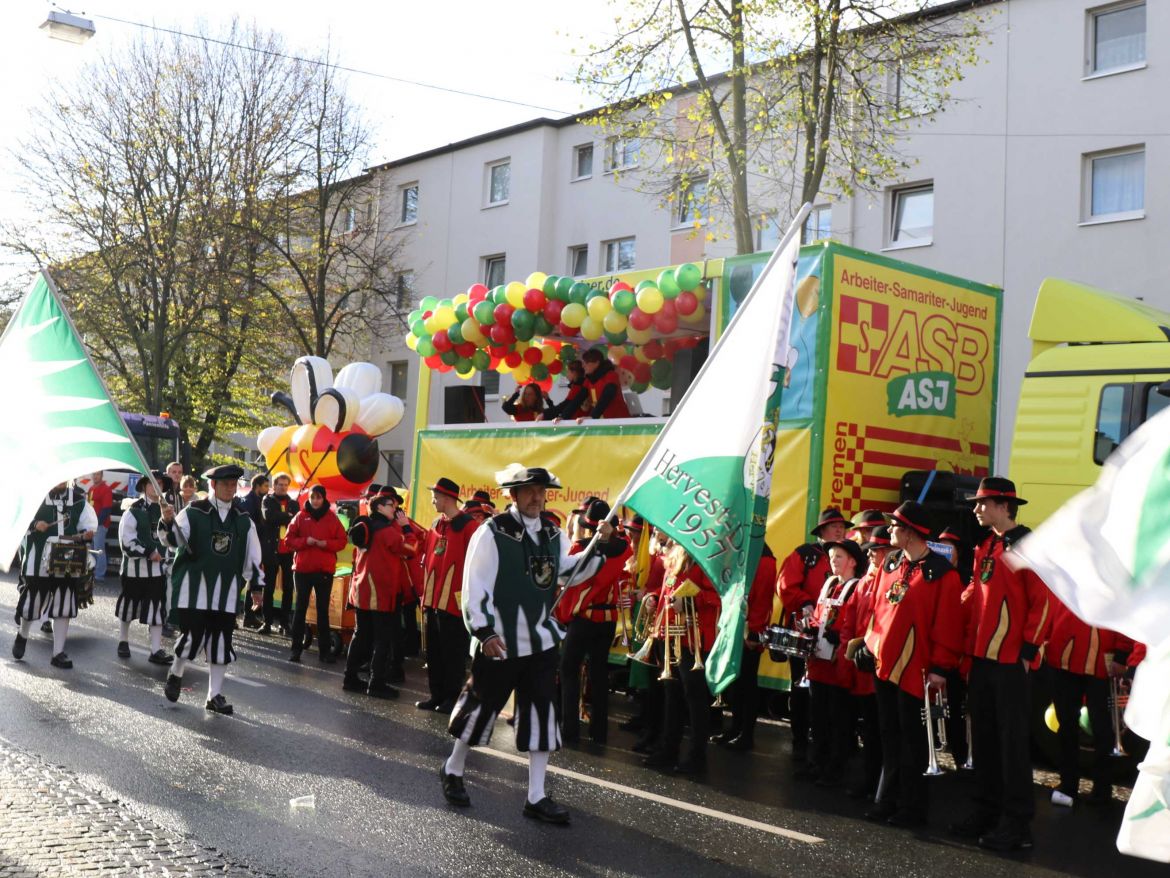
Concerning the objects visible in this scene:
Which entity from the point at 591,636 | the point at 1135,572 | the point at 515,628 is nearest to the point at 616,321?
the point at 591,636

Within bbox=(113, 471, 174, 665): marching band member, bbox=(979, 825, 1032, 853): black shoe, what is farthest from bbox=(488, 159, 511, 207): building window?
bbox=(979, 825, 1032, 853): black shoe

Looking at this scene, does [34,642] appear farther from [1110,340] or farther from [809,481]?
[1110,340]

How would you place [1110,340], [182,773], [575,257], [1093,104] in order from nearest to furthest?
1. [182,773]
2. [1110,340]
3. [1093,104]
4. [575,257]

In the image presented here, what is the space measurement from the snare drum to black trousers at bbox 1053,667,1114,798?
1.55m

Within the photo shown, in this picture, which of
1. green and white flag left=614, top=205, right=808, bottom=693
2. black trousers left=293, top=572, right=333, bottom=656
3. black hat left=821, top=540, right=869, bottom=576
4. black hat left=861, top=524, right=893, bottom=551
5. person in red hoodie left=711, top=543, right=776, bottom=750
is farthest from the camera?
black trousers left=293, top=572, right=333, bottom=656

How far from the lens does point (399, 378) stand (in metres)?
37.6

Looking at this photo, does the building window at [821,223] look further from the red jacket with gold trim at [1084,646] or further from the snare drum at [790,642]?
the red jacket with gold trim at [1084,646]

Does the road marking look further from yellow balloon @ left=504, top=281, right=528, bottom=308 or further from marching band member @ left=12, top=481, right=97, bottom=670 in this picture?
yellow balloon @ left=504, top=281, right=528, bottom=308

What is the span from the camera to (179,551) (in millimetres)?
10055

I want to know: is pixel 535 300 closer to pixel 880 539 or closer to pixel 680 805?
pixel 880 539

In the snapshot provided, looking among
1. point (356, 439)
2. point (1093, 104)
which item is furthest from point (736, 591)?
point (1093, 104)

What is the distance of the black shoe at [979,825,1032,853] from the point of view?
6.75 m

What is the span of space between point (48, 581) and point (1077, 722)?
29.5ft

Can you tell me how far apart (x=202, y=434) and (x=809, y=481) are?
27762 millimetres
